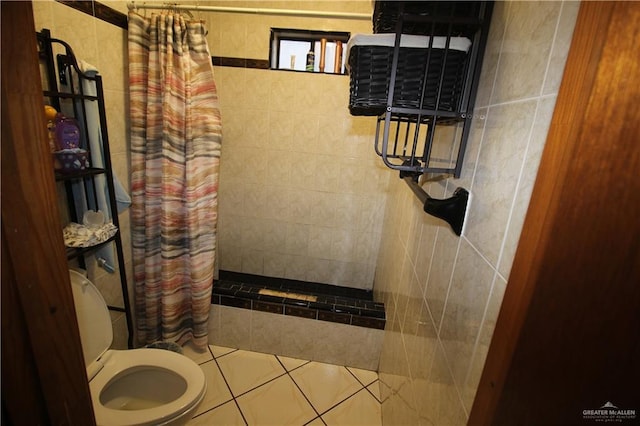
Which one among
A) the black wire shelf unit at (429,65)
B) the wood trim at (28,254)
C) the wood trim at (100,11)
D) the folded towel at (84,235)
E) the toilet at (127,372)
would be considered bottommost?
the toilet at (127,372)

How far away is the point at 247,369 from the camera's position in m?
1.81

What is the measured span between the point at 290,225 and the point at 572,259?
199 centimetres

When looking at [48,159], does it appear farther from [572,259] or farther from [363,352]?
[363,352]

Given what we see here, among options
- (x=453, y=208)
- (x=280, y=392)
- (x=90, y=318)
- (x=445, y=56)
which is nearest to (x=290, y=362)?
(x=280, y=392)

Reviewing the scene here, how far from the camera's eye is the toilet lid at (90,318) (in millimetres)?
1233

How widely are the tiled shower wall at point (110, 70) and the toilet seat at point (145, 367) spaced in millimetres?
366

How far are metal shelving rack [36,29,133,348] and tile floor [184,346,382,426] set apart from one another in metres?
0.98

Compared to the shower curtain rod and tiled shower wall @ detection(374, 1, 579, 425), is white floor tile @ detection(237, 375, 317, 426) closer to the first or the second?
tiled shower wall @ detection(374, 1, 579, 425)

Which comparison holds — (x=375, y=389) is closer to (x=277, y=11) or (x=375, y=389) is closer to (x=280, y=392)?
(x=280, y=392)

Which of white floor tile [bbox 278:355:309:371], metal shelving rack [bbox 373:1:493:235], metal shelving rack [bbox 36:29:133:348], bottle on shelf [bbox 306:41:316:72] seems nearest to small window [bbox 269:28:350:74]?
bottle on shelf [bbox 306:41:316:72]

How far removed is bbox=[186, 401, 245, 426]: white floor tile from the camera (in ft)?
4.83

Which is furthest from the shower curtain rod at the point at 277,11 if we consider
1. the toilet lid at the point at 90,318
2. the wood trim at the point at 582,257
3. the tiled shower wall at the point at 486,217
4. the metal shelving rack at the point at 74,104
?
the toilet lid at the point at 90,318

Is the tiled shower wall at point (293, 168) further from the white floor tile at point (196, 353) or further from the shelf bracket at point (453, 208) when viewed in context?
the shelf bracket at point (453, 208)

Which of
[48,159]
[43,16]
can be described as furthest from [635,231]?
[43,16]
